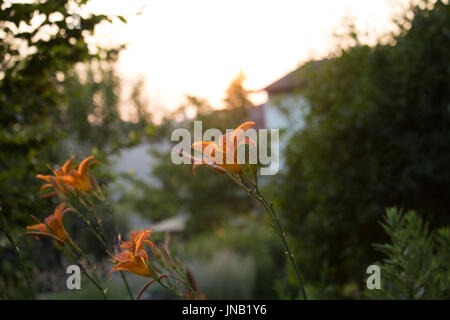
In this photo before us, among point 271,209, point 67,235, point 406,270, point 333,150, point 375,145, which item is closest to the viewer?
point 271,209

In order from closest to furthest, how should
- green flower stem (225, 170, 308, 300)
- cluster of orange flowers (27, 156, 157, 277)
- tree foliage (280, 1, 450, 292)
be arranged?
green flower stem (225, 170, 308, 300) → cluster of orange flowers (27, 156, 157, 277) → tree foliage (280, 1, 450, 292)

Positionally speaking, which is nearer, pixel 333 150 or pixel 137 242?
pixel 137 242

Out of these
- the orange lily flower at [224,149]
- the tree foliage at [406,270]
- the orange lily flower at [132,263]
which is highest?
the orange lily flower at [224,149]

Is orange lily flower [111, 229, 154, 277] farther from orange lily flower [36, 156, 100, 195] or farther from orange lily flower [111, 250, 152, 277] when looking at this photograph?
orange lily flower [36, 156, 100, 195]

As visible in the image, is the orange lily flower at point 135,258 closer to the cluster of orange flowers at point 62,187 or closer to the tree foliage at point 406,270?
the cluster of orange flowers at point 62,187

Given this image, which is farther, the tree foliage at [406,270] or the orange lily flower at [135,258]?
the tree foliage at [406,270]

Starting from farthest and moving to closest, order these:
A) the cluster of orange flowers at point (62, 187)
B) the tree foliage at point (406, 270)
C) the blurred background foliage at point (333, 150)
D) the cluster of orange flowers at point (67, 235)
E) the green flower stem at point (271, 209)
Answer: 1. the blurred background foliage at point (333, 150)
2. the tree foliage at point (406, 270)
3. the cluster of orange flowers at point (62, 187)
4. the cluster of orange flowers at point (67, 235)
5. the green flower stem at point (271, 209)

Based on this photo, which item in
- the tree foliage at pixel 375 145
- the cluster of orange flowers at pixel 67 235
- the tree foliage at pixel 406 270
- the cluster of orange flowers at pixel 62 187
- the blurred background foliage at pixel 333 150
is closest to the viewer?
the cluster of orange flowers at pixel 67 235

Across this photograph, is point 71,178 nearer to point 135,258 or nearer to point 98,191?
point 98,191

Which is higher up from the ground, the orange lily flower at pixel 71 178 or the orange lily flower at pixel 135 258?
the orange lily flower at pixel 71 178

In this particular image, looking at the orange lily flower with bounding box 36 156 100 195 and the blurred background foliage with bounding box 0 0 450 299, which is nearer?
the orange lily flower with bounding box 36 156 100 195

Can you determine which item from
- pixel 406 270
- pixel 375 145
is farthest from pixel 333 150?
pixel 406 270

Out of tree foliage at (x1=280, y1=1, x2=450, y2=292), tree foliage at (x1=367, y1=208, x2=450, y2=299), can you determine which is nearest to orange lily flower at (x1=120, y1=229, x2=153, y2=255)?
tree foliage at (x1=367, y1=208, x2=450, y2=299)

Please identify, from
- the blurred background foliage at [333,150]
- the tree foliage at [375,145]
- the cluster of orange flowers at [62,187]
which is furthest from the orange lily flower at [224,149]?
the tree foliage at [375,145]
